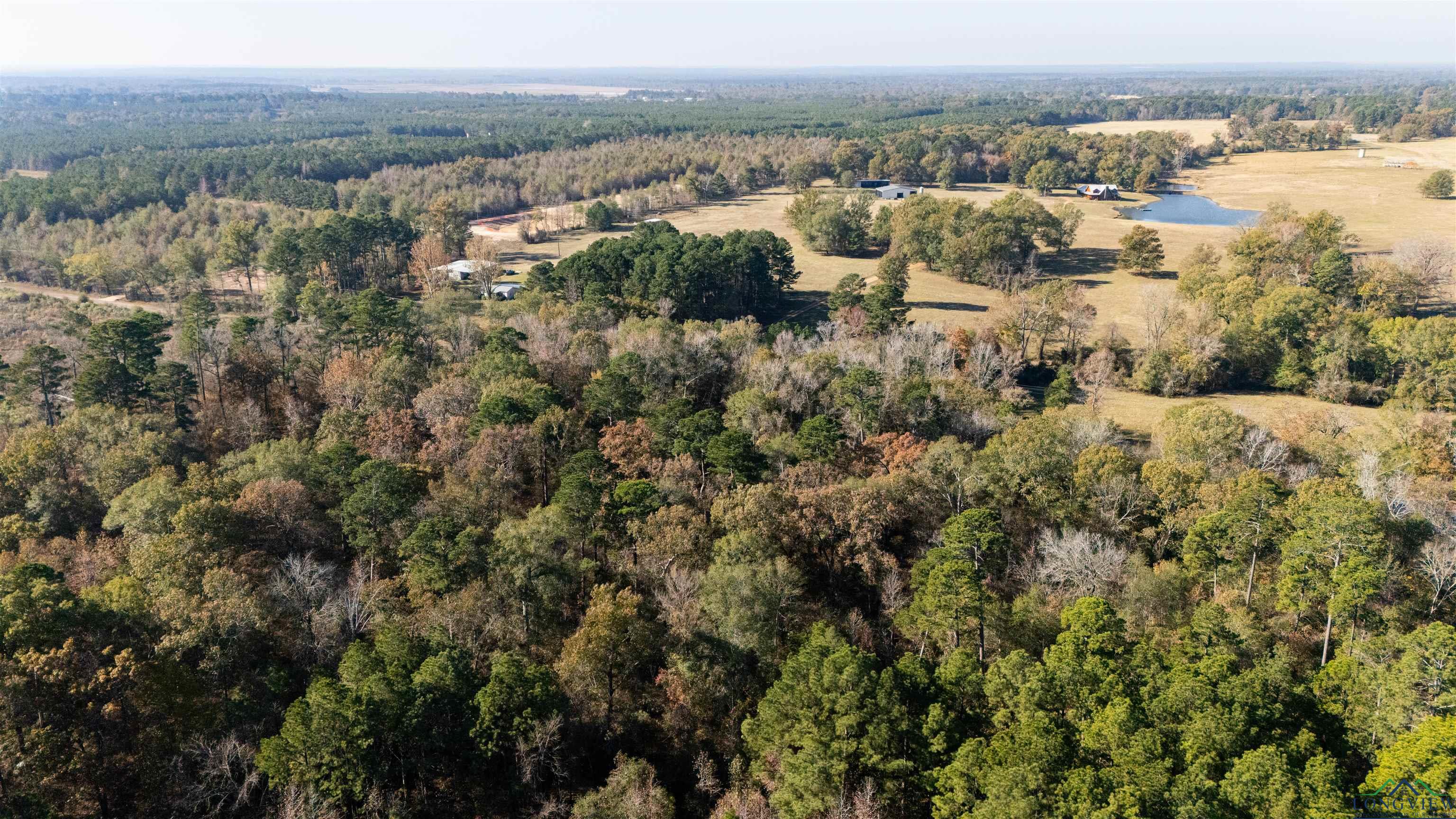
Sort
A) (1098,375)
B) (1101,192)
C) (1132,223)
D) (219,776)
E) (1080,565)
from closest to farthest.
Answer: (219,776) → (1080,565) → (1098,375) → (1132,223) → (1101,192)

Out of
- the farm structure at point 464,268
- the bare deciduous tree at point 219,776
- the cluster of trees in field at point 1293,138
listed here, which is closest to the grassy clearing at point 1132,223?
the cluster of trees in field at point 1293,138

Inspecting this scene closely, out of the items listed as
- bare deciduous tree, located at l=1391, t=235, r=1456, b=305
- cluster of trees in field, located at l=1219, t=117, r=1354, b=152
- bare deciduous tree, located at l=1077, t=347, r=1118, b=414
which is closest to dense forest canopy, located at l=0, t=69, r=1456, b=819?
bare deciduous tree, located at l=1077, t=347, r=1118, b=414

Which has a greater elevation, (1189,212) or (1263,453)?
(1189,212)

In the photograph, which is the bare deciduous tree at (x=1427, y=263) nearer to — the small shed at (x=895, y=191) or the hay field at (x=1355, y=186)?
the hay field at (x=1355, y=186)

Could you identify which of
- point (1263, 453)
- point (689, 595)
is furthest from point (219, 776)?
point (1263, 453)

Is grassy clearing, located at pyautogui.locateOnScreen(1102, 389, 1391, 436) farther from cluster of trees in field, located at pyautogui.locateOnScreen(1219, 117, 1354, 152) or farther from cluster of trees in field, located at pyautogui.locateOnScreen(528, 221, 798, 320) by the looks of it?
cluster of trees in field, located at pyautogui.locateOnScreen(1219, 117, 1354, 152)

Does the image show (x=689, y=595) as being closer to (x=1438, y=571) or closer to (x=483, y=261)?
(x=1438, y=571)

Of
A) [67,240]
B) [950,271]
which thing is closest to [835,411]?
[950,271]
